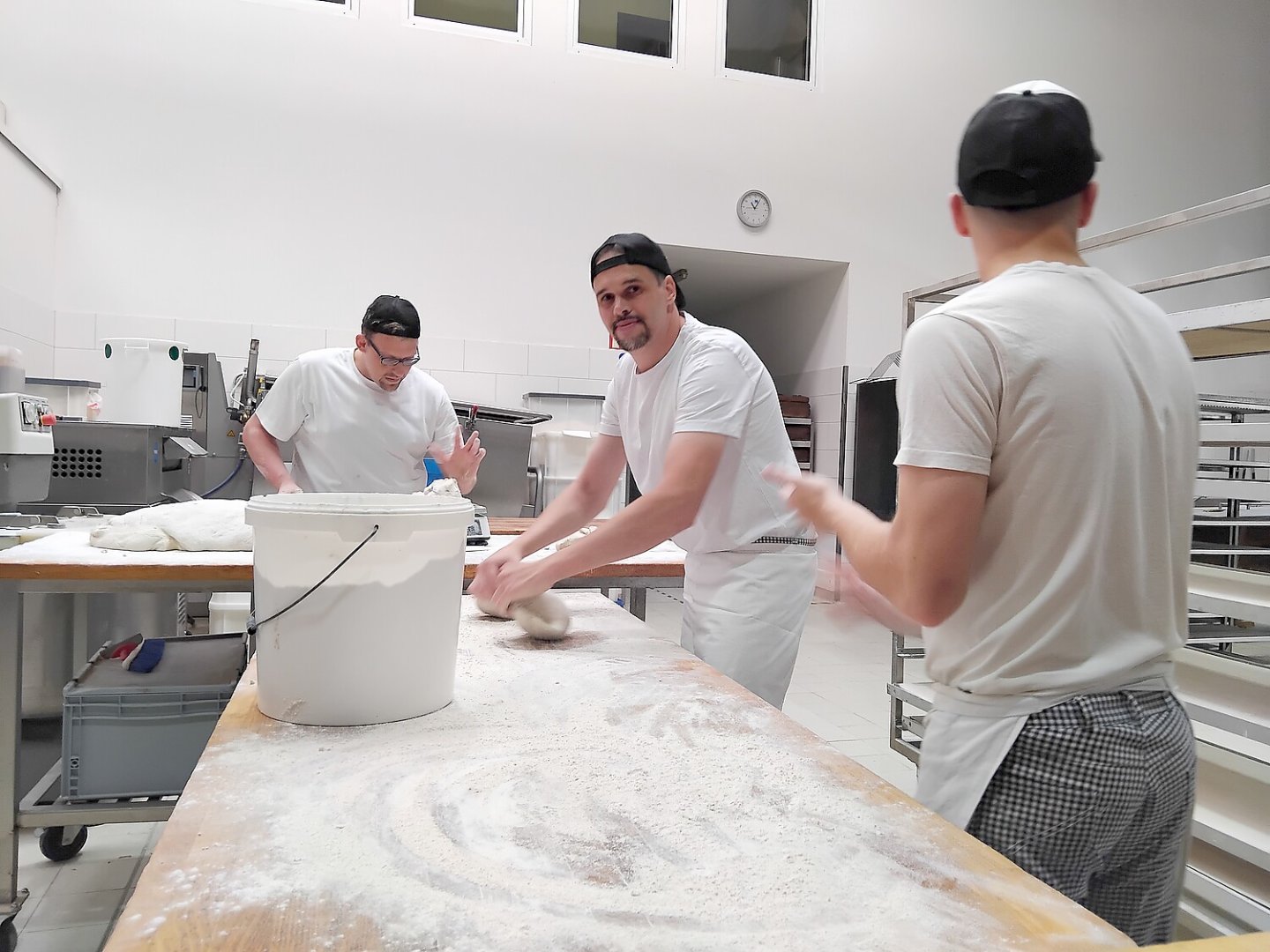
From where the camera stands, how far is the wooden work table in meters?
0.65

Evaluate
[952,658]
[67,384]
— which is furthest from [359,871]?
[67,384]

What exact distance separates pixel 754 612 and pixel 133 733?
1.40 meters

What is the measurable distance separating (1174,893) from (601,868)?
27.9 inches

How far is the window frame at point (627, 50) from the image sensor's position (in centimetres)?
524

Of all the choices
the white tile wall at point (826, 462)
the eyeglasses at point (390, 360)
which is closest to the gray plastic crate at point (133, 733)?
the eyeglasses at point (390, 360)

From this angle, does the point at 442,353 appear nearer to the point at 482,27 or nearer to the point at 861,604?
the point at 482,27

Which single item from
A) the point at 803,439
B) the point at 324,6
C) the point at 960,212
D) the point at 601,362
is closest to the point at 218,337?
the point at 324,6

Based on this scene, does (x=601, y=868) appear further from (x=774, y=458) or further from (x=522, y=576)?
(x=774, y=458)

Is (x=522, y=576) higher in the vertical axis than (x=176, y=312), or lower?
lower

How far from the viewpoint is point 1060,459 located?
2.87 feet

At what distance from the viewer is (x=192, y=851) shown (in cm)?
75

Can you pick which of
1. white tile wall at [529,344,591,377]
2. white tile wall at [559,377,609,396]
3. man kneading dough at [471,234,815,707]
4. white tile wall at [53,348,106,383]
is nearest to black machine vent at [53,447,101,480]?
white tile wall at [53,348,106,383]

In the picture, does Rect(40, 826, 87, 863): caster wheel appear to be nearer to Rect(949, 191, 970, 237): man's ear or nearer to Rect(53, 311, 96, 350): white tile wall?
Rect(949, 191, 970, 237): man's ear

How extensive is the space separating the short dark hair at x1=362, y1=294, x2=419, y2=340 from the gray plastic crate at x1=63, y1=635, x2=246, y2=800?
115 centimetres
